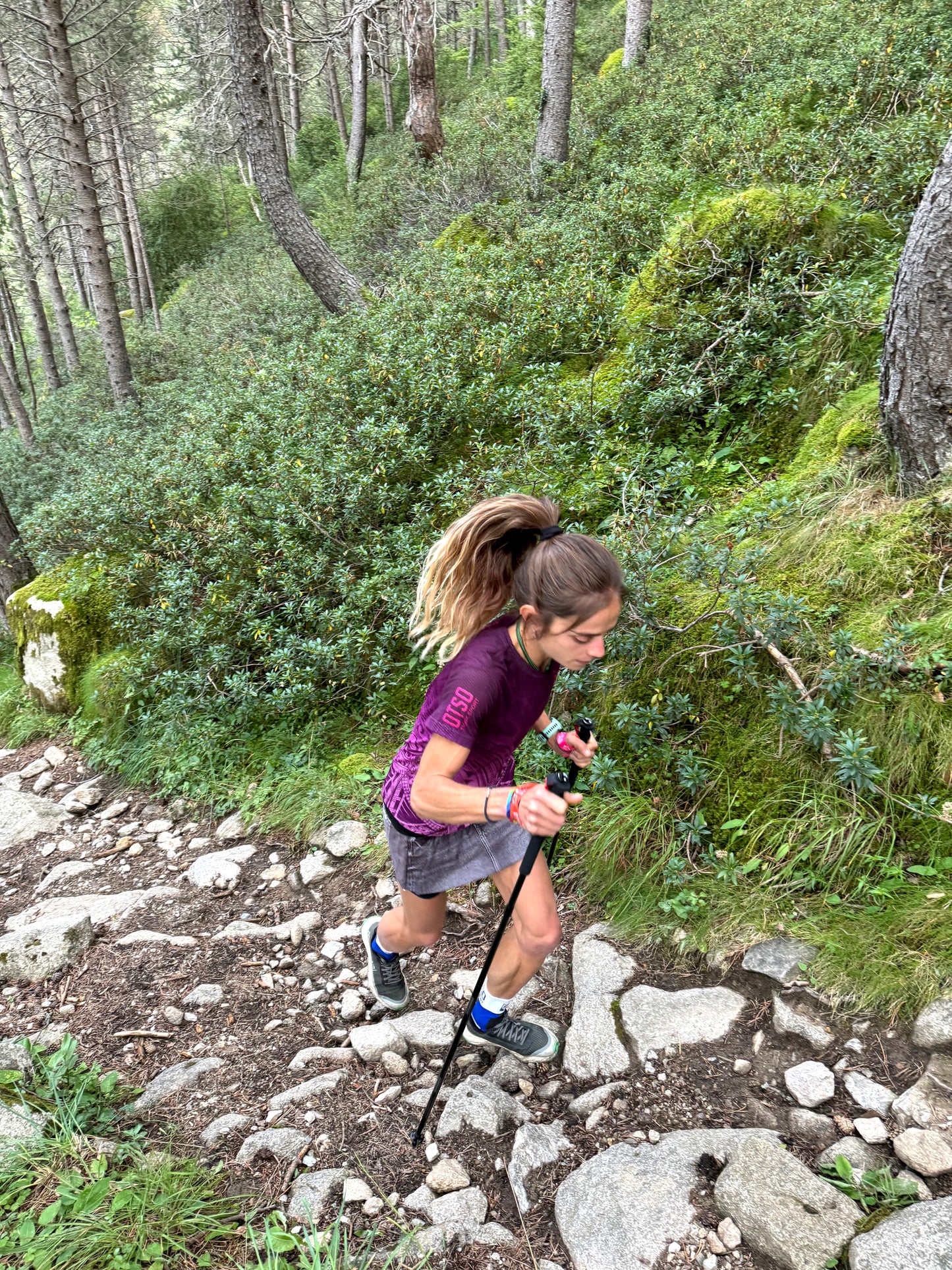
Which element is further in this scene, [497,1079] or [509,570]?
[497,1079]

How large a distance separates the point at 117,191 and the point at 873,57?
20.5m

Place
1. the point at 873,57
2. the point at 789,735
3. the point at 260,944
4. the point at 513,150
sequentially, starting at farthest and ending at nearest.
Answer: the point at 513,150
the point at 873,57
the point at 260,944
the point at 789,735

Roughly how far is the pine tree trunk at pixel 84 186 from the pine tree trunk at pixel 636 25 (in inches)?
343

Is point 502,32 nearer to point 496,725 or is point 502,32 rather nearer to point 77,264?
point 77,264

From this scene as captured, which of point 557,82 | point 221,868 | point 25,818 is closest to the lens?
point 221,868

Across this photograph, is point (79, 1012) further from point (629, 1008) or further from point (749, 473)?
point (749, 473)

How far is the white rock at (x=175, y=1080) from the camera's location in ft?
9.00

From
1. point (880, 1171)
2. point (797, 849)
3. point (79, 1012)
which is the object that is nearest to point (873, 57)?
point (797, 849)

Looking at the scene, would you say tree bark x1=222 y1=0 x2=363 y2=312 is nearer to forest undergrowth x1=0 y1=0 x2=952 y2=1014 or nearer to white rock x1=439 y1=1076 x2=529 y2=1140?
forest undergrowth x1=0 y1=0 x2=952 y2=1014

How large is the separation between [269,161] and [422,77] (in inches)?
218

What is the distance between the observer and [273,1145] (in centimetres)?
254

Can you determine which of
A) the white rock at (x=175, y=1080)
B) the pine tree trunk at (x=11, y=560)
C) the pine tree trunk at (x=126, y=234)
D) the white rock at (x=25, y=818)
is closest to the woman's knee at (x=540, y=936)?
the white rock at (x=175, y=1080)

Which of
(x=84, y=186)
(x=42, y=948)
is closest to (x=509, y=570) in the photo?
(x=42, y=948)

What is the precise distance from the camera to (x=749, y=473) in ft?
14.2
